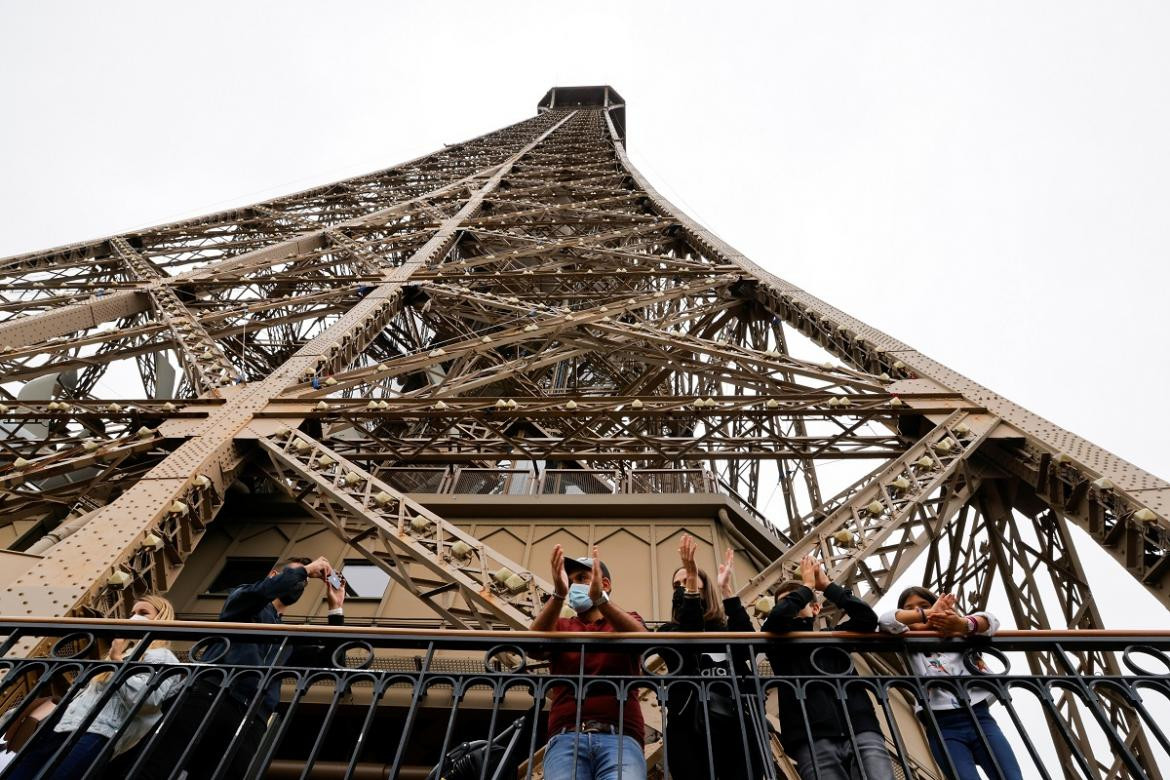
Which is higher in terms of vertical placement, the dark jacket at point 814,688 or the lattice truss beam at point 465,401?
the lattice truss beam at point 465,401

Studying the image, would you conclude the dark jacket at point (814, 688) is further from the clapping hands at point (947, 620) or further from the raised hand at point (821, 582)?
the clapping hands at point (947, 620)

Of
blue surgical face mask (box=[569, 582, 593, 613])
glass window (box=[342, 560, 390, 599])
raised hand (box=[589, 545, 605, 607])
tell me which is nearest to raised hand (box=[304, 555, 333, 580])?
blue surgical face mask (box=[569, 582, 593, 613])

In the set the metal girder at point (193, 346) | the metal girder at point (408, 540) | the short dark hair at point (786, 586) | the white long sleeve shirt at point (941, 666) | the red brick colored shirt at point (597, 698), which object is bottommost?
the red brick colored shirt at point (597, 698)

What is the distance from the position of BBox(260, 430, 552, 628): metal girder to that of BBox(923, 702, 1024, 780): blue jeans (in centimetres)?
219

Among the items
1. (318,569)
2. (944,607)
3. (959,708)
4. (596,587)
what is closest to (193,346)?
(318,569)

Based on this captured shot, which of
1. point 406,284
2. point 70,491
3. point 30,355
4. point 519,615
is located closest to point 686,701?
point 519,615

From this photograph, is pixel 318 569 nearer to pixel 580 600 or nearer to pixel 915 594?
pixel 580 600

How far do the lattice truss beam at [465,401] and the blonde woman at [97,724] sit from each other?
2.54 feet

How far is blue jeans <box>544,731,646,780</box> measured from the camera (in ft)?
9.96

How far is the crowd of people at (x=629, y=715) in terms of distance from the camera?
3.14 meters

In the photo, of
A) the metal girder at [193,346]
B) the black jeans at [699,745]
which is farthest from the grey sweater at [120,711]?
the metal girder at [193,346]

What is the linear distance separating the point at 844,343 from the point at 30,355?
922cm

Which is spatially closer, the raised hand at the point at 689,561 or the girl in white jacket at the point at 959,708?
the girl in white jacket at the point at 959,708

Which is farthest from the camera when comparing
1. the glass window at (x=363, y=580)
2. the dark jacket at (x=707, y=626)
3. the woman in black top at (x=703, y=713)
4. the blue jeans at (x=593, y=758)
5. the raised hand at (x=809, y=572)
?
the glass window at (x=363, y=580)
